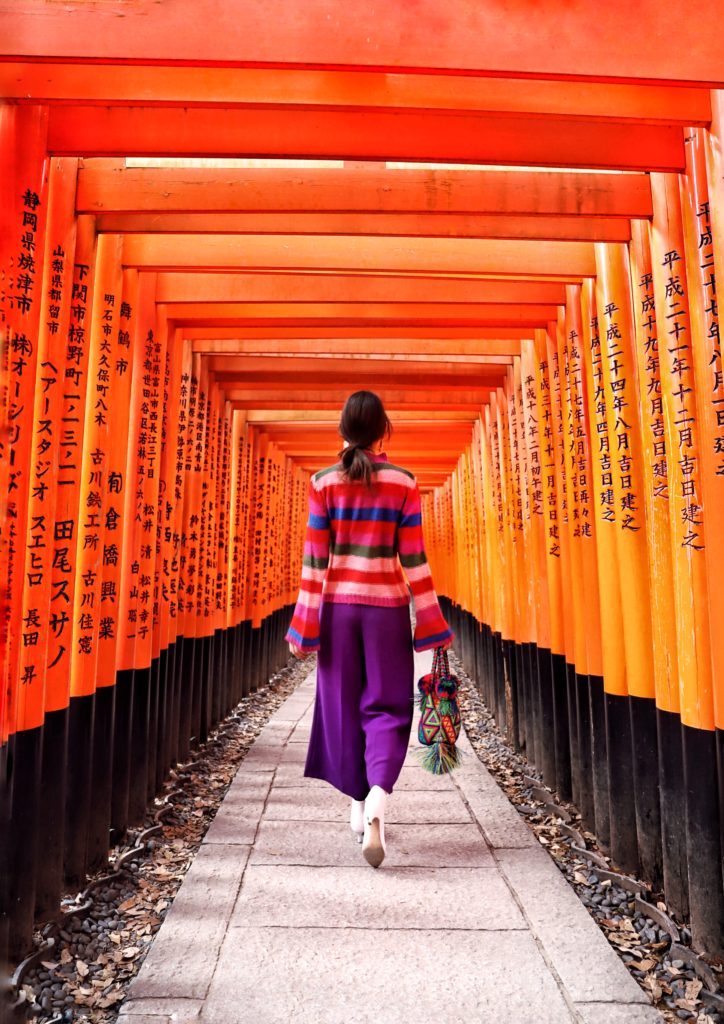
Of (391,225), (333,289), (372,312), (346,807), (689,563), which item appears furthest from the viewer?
(372,312)

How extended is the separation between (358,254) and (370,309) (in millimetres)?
724

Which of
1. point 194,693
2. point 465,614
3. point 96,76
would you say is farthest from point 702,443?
point 465,614

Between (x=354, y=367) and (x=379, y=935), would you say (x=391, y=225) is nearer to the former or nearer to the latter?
(x=354, y=367)

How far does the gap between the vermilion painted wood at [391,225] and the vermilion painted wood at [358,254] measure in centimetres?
38

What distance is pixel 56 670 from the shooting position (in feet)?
8.99

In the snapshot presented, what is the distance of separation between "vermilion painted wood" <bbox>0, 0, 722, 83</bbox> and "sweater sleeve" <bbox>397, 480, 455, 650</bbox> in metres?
1.70

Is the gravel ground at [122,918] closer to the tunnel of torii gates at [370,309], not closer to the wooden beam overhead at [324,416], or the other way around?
the tunnel of torii gates at [370,309]

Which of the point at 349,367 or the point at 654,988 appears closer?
the point at 654,988

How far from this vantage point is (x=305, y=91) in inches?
94.8

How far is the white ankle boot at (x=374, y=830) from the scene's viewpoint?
108 inches

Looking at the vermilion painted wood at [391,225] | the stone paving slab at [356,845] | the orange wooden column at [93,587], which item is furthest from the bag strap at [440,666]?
the vermilion painted wood at [391,225]

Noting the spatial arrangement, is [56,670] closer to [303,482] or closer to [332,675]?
[332,675]

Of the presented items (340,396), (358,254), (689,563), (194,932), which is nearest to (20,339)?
(358,254)

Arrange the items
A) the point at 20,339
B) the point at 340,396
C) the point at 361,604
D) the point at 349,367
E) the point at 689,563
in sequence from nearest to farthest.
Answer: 1. the point at 20,339
2. the point at 689,563
3. the point at 361,604
4. the point at 349,367
5. the point at 340,396
